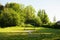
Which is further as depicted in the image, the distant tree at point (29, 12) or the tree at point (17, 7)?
the distant tree at point (29, 12)

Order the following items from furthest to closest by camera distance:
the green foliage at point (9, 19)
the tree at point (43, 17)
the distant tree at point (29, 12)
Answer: the tree at point (43, 17)
the distant tree at point (29, 12)
the green foliage at point (9, 19)

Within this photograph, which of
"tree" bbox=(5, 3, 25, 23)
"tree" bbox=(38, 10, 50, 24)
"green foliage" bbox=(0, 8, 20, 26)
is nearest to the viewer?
"green foliage" bbox=(0, 8, 20, 26)

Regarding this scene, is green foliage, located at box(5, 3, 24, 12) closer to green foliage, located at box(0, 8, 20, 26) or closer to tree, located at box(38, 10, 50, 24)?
green foliage, located at box(0, 8, 20, 26)

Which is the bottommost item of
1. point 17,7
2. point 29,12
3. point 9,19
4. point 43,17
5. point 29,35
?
point 43,17

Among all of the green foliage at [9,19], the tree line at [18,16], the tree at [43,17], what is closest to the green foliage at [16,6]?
the tree line at [18,16]

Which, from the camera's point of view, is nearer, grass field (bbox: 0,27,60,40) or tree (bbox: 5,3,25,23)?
grass field (bbox: 0,27,60,40)

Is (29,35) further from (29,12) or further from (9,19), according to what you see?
(29,12)

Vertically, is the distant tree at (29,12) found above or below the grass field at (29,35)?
above

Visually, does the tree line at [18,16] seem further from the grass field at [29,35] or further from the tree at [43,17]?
the grass field at [29,35]

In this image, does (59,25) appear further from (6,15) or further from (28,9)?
(28,9)

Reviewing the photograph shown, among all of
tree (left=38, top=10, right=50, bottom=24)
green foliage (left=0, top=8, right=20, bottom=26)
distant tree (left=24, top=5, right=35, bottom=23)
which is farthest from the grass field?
tree (left=38, top=10, right=50, bottom=24)

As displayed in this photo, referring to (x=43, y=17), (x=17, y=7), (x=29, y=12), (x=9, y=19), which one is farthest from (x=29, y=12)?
(x=9, y=19)

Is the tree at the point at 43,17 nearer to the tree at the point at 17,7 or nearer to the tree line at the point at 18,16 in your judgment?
the tree line at the point at 18,16

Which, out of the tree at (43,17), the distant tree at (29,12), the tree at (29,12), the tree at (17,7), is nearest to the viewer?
the tree at (17,7)
